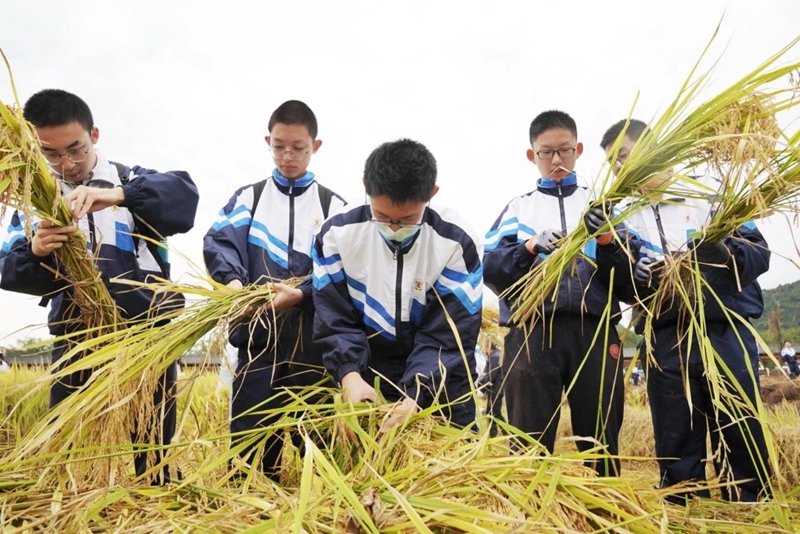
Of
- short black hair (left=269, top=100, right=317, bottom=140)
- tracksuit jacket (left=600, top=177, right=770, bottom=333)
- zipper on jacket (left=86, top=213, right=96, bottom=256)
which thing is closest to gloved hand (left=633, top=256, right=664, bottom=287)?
tracksuit jacket (left=600, top=177, right=770, bottom=333)

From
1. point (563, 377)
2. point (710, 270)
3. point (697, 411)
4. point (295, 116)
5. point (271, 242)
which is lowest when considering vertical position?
point (697, 411)

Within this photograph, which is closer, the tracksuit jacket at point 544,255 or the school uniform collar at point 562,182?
the tracksuit jacket at point 544,255

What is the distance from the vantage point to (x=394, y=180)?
8.10 ft

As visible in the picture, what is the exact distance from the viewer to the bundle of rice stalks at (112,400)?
A: 1.80m

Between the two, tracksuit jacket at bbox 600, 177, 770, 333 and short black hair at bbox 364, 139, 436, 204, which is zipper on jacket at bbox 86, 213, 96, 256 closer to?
short black hair at bbox 364, 139, 436, 204

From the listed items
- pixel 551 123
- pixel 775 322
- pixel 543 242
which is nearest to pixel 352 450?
pixel 543 242

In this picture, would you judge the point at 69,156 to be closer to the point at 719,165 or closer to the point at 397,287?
the point at 397,287

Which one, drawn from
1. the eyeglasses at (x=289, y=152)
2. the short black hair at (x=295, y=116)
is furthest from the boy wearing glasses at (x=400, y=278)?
the short black hair at (x=295, y=116)

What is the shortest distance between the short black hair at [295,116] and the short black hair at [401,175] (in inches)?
39.5

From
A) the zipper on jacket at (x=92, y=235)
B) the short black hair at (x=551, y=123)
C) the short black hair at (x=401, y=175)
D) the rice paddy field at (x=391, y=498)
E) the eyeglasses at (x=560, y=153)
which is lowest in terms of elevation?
the rice paddy field at (x=391, y=498)

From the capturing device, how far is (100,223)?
290cm

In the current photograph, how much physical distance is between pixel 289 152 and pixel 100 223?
0.98 meters

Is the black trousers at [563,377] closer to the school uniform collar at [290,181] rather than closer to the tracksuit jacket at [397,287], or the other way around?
the tracksuit jacket at [397,287]

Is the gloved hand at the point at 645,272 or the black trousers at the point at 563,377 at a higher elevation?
the gloved hand at the point at 645,272
